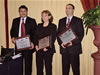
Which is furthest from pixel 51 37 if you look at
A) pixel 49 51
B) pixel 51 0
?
pixel 51 0

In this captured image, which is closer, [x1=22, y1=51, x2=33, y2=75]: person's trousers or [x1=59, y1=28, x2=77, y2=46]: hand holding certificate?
[x1=59, y1=28, x2=77, y2=46]: hand holding certificate

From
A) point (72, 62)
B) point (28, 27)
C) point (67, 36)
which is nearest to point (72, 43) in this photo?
point (67, 36)

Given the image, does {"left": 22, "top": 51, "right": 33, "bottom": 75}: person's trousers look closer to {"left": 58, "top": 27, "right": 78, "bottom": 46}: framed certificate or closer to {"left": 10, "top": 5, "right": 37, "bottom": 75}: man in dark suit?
{"left": 10, "top": 5, "right": 37, "bottom": 75}: man in dark suit

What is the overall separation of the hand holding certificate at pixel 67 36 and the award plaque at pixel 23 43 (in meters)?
0.60

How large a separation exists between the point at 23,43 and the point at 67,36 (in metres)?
0.82

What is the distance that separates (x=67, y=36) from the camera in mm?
3805

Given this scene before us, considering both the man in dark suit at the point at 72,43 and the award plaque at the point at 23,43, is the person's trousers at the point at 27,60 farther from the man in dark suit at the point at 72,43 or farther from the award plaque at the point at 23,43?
the man in dark suit at the point at 72,43

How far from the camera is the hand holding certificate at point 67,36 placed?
3779mm

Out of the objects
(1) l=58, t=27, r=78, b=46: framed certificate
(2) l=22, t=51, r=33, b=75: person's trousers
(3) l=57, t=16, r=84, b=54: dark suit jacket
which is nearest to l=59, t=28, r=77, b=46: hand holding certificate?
(1) l=58, t=27, r=78, b=46: framed certificate

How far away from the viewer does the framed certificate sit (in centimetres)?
378

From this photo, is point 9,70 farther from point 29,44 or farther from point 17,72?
point 29,44

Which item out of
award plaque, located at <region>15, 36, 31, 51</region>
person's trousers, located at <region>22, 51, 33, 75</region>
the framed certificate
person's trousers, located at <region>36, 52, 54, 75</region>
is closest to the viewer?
the framed certificate

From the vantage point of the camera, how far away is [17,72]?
12.2 ft

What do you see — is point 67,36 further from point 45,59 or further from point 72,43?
point 45,59
